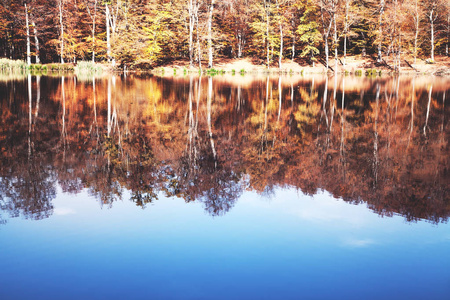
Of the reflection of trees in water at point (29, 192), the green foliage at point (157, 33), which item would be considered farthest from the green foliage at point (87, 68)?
the reflection of trees in water at point (29, 192)

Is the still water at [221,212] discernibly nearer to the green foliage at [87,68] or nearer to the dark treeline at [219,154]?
the dark treeline at [219,154]

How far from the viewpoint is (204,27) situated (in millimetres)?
57000

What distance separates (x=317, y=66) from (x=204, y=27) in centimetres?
1734

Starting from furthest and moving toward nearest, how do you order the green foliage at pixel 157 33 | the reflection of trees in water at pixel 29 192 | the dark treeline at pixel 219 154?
1. the green foliage at pixel 157 33
2. the dark treeline at pixel 219 154
3. the reflection of trees in water at pixel 29 192

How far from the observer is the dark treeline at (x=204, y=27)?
53.6m

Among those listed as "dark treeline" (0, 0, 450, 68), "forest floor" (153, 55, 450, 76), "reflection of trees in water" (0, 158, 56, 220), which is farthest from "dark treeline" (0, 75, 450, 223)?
"dark treeline" (0, 0, 450, 68)

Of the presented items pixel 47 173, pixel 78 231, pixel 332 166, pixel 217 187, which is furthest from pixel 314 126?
pixel 78 231

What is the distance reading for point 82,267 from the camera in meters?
4.02

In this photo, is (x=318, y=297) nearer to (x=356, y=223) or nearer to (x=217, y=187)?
(x=356, y=223)

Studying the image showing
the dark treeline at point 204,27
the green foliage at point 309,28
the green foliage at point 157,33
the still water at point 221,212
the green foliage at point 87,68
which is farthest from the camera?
the green foliage at point 309,28

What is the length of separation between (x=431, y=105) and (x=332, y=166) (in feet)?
43.0

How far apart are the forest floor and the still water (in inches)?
1709

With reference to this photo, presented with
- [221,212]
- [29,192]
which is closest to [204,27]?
[29,192]

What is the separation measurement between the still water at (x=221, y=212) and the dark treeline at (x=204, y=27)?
144ft
